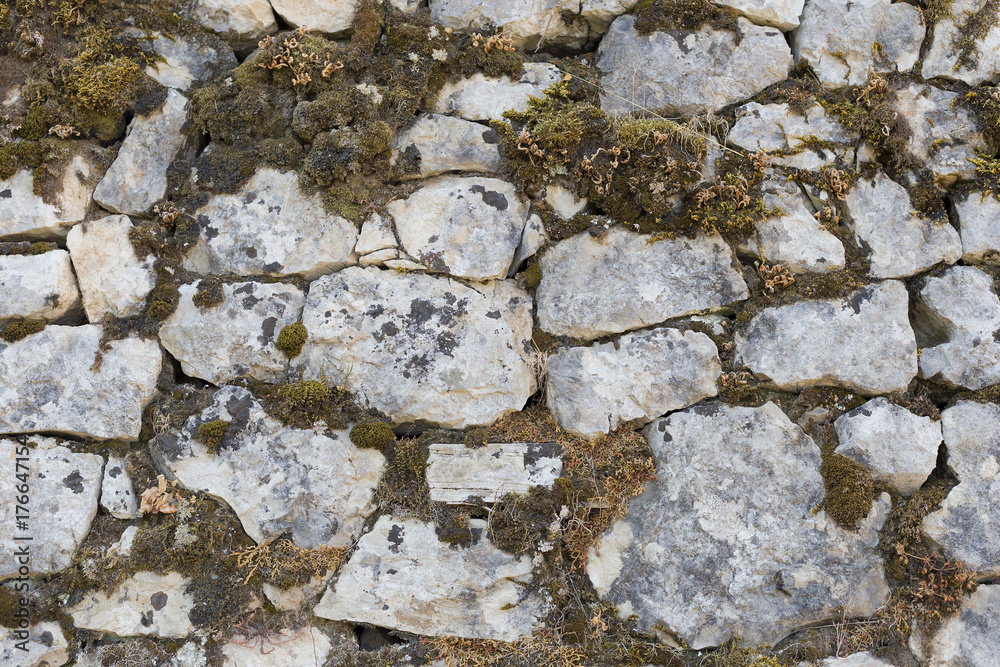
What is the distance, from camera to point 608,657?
5.00m

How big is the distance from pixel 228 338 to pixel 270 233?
1000 mm

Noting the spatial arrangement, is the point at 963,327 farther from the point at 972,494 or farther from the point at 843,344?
the point at 972,494

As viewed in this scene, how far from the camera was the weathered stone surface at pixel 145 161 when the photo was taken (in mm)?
5629

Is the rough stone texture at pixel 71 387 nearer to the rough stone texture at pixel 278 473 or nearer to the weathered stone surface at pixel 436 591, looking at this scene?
the rough stone texture at pixel 278 473

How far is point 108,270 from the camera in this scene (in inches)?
217

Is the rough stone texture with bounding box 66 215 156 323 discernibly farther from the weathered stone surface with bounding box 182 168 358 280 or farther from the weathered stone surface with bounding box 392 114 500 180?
the weathered stone surface with bounding box 392 114 500 180

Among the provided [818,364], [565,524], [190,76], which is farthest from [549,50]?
[565,524]

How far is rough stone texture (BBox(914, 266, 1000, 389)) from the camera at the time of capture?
5.27 m

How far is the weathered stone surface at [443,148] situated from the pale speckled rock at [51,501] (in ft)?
12.1

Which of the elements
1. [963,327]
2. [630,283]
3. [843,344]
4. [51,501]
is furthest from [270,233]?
[963,327]

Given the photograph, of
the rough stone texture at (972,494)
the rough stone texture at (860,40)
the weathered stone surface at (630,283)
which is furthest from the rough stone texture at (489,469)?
the rough stone texture at (860,40)

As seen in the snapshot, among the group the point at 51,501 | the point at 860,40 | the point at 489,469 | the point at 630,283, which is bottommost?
the point at 51,501

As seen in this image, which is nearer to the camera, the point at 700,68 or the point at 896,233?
the point at 896,233

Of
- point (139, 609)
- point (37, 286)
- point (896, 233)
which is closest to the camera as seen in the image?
point (139, 609)
